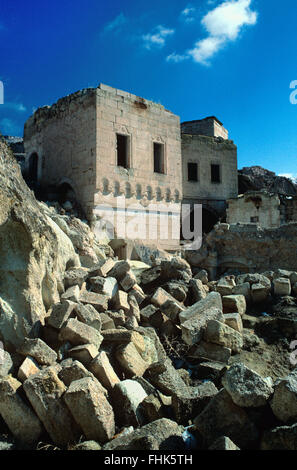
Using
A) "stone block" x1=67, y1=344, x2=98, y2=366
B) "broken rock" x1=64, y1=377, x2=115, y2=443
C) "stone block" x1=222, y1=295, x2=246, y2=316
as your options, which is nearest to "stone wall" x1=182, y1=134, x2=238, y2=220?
"stone block" x1=222, y1=295, x2=246, y2=316

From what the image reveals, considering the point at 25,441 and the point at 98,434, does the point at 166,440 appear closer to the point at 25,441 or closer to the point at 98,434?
the point at 98,434

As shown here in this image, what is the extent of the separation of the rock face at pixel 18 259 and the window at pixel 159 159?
9.99 meters

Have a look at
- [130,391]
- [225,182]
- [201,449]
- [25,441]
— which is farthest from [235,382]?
[225,182]

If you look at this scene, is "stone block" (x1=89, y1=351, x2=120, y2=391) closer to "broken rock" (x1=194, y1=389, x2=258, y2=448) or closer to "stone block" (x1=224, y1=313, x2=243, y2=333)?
"broken rock" (x1=194, y1=389, x2=258, y2=448)

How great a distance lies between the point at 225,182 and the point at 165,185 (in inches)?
207

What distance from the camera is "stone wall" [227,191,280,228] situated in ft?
51.1

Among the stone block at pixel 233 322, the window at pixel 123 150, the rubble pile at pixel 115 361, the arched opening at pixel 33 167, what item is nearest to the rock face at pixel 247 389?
the rubble pile at pixel 115 361

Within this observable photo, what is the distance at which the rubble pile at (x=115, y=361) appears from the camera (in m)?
2.49

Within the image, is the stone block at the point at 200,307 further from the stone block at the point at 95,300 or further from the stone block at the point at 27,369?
the stone block at the point at 27,369

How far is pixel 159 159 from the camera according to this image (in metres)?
13.4

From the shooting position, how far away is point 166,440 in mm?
2393

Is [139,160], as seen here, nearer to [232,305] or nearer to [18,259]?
[232,305]

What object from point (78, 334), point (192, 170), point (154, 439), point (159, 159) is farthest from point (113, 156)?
point (154, 439)

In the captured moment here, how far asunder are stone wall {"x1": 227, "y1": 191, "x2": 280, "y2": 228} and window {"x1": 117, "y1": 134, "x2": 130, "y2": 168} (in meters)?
6.06
